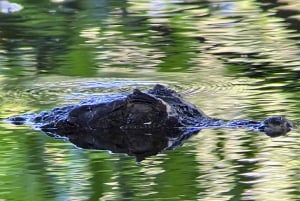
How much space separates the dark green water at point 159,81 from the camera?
5.54m

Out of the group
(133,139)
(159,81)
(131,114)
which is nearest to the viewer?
(133,139)

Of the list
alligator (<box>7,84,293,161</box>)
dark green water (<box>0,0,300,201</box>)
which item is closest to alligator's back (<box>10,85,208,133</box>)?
alligator (<box>7,84,293,161</box>)

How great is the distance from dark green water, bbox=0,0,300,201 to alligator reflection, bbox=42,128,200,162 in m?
0.10

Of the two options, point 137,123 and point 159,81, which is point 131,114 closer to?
point 137,123

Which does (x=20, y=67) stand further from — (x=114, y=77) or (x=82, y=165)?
(x=82, y=165)

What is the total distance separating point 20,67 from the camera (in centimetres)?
947

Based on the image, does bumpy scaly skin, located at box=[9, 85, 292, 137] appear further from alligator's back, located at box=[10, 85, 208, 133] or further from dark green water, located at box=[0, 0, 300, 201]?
dark green water, located at box=[0, 0, 300, 201]

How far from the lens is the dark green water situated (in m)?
5.54

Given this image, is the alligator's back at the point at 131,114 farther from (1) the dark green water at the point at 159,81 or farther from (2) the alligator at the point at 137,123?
(1) the dark green water at the point at 159,81

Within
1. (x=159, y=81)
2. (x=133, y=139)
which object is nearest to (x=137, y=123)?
(x=133, y=139)

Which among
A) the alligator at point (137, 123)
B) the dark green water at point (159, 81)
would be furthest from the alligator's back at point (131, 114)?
the dark green water at point (159, 81)

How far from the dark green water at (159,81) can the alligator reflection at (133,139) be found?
10cm

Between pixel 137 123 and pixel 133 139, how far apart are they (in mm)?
235

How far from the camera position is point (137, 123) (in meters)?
6.90
